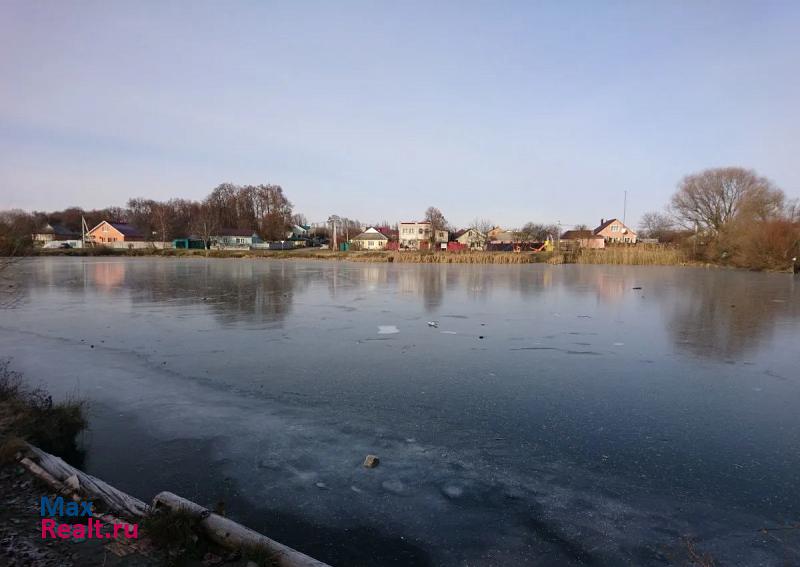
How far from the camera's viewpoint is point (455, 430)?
4539 millimetres

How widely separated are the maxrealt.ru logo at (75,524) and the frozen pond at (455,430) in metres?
0.49

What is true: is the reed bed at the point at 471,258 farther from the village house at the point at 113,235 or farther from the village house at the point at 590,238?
the village house at the point at 113,235

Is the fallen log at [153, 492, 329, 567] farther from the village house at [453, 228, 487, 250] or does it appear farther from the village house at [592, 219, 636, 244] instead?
the village house at [592, 219, 636, 244]

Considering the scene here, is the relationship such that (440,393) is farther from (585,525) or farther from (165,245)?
(165,245)

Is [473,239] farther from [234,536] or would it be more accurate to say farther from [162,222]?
[234,536]

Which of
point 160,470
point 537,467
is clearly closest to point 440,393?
point 537,467

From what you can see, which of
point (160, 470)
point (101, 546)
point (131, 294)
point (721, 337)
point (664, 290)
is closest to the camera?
point (101, 546)

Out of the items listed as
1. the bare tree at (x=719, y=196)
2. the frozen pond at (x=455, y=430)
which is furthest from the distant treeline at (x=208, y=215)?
the frozen pond at (x=455, y=430)

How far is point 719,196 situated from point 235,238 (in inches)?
2476

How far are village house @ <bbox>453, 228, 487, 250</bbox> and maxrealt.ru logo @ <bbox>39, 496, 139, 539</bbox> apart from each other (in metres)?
67.5

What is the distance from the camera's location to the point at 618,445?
4219 millimetres

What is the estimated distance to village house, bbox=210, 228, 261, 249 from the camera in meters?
71.2

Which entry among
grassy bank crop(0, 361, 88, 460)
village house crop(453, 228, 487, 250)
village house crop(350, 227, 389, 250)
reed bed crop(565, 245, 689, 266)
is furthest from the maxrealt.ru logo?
village house crop(350, 227, 389, 250)

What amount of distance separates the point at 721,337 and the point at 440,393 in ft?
21.8
